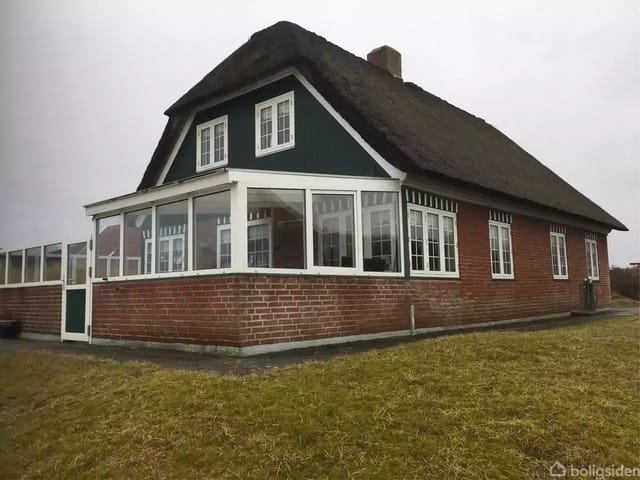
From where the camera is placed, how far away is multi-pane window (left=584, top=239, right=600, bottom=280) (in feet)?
58.2

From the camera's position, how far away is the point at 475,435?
3971 millimetres

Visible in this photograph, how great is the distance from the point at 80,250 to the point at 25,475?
7.51 m

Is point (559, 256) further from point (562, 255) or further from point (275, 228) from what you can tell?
point (275, 228)

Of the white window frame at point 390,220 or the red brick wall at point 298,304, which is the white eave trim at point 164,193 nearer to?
the red brick wall at point 298,304

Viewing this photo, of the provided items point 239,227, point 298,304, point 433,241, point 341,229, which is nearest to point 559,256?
point 433,241

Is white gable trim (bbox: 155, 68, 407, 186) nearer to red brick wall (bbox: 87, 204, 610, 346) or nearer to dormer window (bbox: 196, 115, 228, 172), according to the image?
dormer window (bbox: 196, 115, 228, 172)

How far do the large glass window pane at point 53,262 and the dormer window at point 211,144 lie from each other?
3.60m

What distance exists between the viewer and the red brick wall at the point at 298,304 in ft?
24.7

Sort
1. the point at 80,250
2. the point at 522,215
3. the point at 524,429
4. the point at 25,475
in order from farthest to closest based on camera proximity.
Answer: the point at 522,215, the point at 80,250, the point at 524,429, the point at 25,475

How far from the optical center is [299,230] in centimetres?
820

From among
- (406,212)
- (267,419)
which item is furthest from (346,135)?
(267,419)

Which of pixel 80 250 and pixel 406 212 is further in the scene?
pixel 80 250

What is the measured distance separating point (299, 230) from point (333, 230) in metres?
0.64

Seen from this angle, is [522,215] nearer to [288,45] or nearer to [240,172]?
[288,45]
